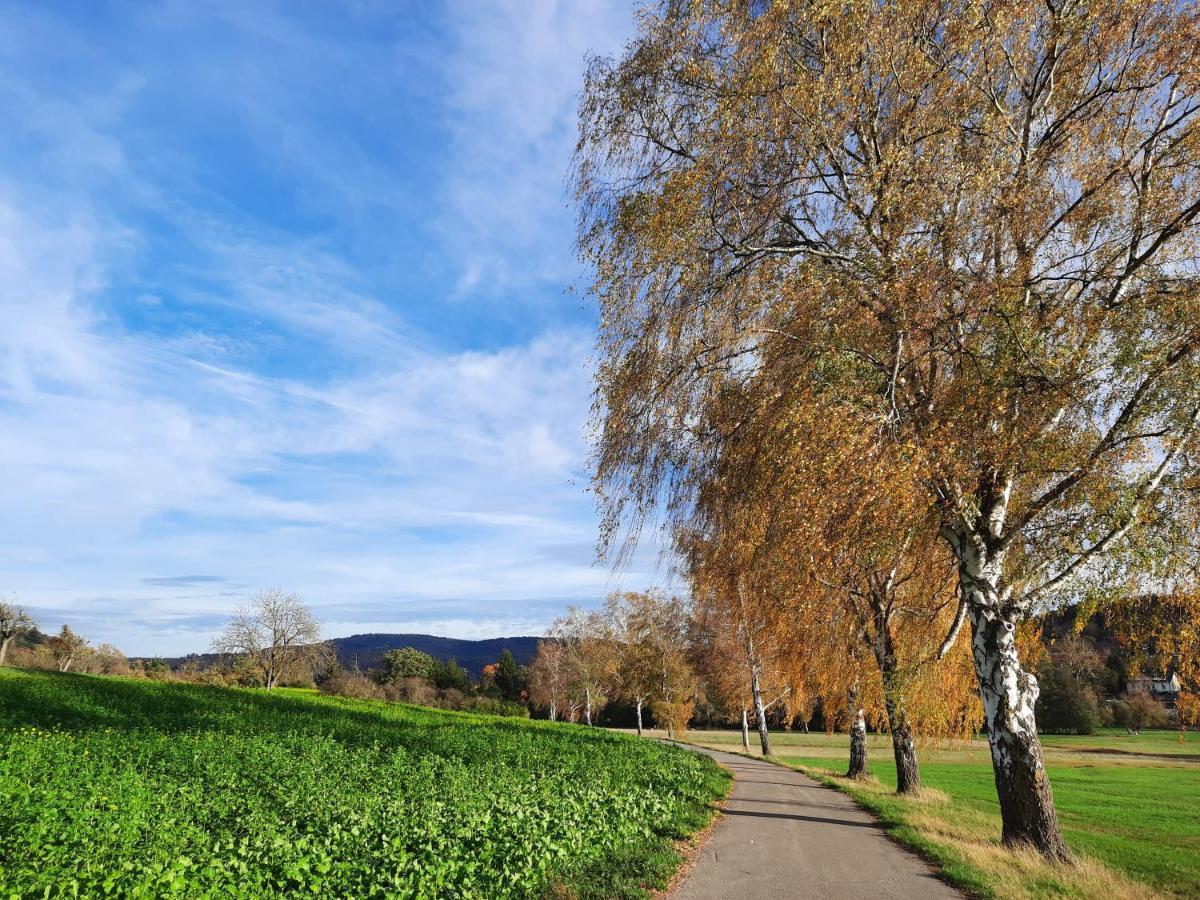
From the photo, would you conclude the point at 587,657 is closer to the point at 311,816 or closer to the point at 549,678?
the point at 549,678

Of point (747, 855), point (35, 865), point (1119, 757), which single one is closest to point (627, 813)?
point (747, 855)

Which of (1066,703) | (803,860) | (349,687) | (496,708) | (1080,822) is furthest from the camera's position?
(496,708)

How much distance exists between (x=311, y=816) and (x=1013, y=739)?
396 inches

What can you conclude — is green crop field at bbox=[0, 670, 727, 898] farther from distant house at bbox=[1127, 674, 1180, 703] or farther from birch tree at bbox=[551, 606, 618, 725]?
distant house at bbox=[1127, 674, 1180, 703]

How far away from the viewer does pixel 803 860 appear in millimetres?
9945

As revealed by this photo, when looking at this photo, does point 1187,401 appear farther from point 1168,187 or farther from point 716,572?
point 716,572

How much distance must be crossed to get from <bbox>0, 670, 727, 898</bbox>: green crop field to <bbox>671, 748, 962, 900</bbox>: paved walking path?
2.28ft

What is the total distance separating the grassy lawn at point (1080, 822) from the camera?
8750mm

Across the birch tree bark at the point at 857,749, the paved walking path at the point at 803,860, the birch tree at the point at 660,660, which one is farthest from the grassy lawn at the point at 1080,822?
the birch tree at the point at 660,660

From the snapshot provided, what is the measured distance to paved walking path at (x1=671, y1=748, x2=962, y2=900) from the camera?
8266mm

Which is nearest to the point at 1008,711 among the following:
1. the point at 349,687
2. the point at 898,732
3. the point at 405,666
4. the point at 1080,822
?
the point at 898,732

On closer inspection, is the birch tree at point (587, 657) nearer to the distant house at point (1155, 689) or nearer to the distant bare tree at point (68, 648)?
the distant bare tree at point (68, 648)

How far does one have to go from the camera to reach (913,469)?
825cm

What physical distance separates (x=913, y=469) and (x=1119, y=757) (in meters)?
54.6
